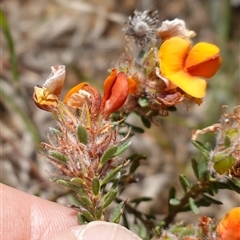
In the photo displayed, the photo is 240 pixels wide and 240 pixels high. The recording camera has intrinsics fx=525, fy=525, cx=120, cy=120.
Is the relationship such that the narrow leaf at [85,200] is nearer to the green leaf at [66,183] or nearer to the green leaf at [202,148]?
the green leaf at [66,183]

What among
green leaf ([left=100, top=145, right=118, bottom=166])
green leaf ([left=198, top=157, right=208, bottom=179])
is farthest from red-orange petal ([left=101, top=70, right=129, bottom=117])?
green leaf ([left=198, top=157, right=208, bottom=179])

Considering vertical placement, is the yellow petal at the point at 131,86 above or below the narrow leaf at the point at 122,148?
above

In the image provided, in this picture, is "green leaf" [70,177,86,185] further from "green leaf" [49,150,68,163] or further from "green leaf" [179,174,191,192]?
"green leaf" [179,174,191,192]

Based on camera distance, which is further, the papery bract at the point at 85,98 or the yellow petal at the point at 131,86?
the yellow petal at the point at 131,86

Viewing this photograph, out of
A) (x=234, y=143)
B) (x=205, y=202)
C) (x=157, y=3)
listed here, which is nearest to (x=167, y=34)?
(x=234, y=143)

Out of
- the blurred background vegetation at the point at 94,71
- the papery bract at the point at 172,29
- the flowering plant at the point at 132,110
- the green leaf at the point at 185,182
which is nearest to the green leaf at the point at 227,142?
the flowering plant at the point at 132,110

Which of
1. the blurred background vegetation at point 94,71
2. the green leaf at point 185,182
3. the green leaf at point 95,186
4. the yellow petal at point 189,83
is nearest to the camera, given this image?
the green leaf at point 95,186
